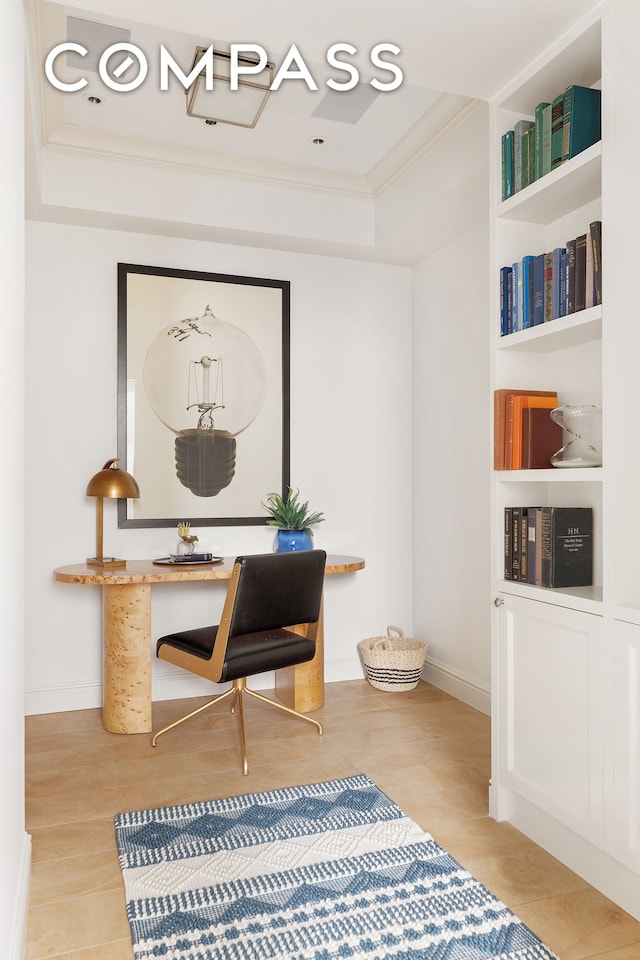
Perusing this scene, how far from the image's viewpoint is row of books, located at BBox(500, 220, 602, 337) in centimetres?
211

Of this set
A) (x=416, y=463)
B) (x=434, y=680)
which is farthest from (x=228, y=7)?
(x=434, y=680)

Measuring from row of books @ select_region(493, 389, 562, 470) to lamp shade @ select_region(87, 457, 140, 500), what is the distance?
6.10ft

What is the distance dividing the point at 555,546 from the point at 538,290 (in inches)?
33.3

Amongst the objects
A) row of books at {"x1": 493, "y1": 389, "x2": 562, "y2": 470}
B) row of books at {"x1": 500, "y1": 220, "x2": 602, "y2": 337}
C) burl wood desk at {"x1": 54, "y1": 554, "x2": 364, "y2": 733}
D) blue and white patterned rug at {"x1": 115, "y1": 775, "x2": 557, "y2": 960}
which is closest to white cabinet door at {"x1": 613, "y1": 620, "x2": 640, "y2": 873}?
→ blue and white patterned rug at {"x1": 115, "y1": 775, "x2": 557, "y2": 960}

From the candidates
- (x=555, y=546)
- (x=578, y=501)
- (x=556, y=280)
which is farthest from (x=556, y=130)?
(x=555, y=546)

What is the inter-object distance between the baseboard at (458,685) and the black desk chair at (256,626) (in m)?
0.89

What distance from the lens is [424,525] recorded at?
4305mm

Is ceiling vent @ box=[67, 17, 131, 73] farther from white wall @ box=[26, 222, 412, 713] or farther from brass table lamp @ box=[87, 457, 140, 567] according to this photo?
brass table lamp @ box=[87, 457, 140, 567]

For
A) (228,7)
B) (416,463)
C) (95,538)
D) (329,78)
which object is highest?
(329,78)

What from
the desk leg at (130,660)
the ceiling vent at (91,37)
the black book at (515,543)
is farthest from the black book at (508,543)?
the ceiling vent at (91,37)

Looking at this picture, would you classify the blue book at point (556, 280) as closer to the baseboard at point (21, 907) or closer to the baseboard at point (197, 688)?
the baseboard at point (197, 688)

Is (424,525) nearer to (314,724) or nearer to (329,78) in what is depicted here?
(314,724)

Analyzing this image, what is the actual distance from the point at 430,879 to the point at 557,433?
1457 millimetres

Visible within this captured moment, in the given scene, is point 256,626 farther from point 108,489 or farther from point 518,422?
point 518,422
